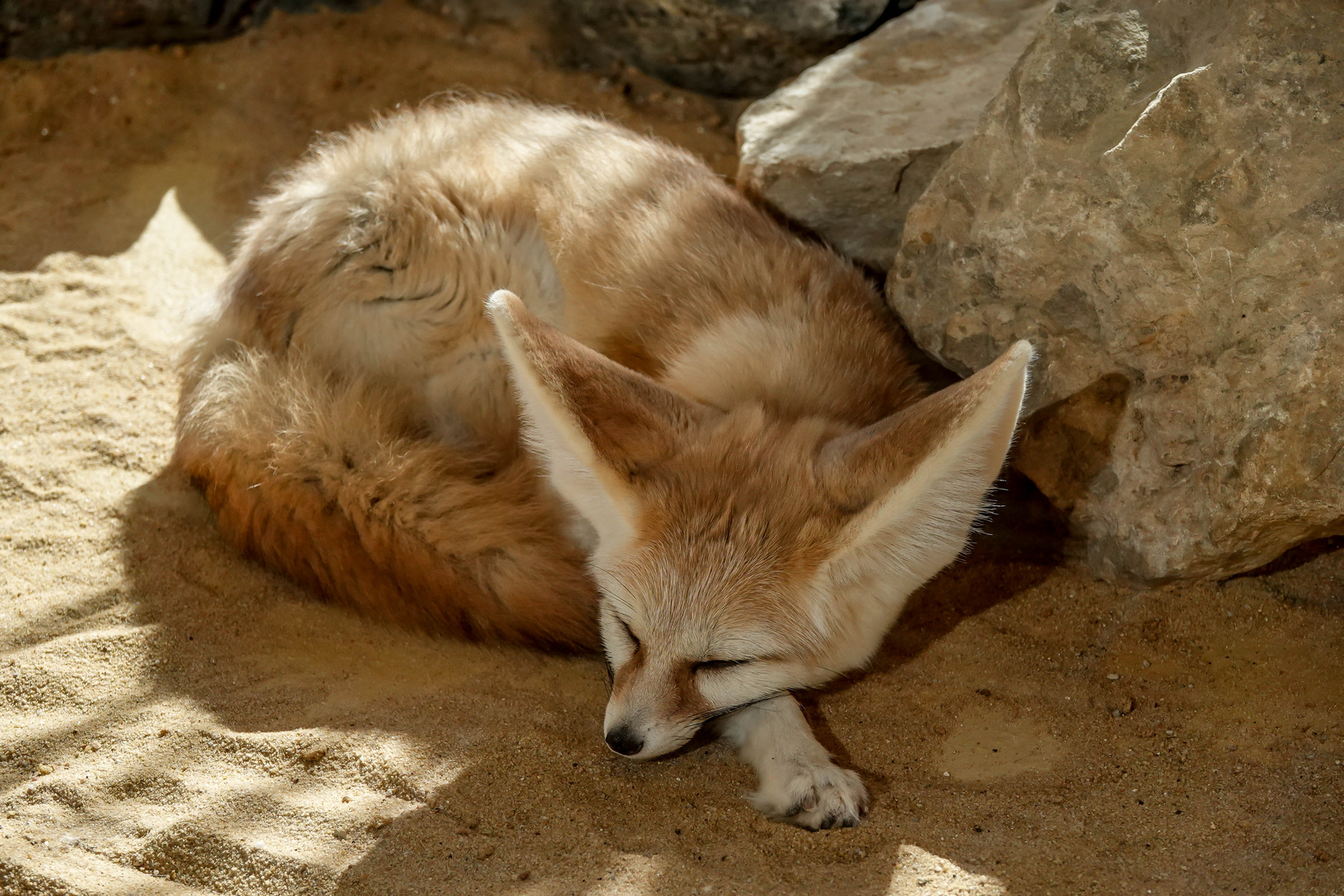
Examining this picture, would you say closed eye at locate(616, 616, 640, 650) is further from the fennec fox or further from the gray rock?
the gray rock

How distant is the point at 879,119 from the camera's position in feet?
12.1

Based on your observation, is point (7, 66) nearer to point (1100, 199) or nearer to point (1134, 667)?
point (1100, 199)

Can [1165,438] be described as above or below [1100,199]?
below

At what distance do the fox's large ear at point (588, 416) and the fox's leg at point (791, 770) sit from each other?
616 mm

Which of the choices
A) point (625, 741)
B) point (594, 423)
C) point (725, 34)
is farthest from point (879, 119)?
point (625, 741)

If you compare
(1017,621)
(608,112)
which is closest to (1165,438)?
(1017,621)

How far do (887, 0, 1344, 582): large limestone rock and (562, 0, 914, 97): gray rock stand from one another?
1.76m

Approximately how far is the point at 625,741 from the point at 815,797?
1.55 ft

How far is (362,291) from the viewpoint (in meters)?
3.48

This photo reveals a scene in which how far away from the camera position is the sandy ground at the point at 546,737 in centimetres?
223

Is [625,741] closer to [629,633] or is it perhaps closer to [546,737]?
[629,633]

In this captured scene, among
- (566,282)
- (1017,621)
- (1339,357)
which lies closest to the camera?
(1339,357)

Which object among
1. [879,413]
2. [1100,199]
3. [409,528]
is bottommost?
[409,528]

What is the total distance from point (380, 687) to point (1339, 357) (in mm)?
2390
